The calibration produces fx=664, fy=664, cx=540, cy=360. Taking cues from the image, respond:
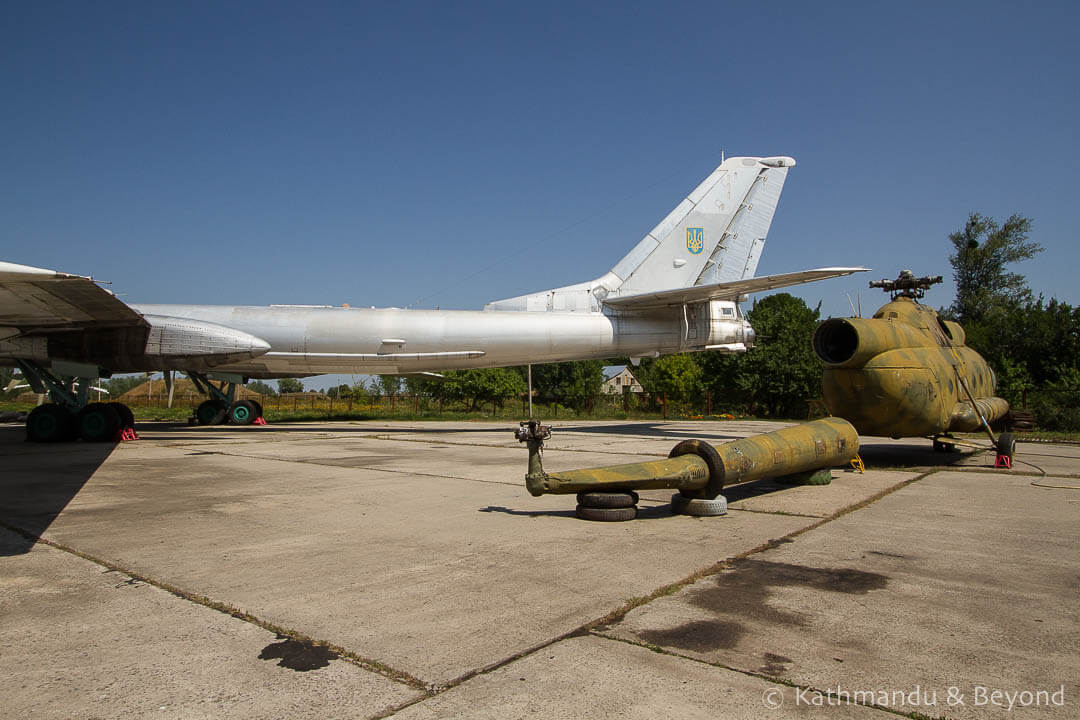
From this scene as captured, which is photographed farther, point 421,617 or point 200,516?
point 200,516

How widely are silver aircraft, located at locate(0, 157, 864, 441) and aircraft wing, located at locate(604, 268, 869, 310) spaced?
0.04 meters

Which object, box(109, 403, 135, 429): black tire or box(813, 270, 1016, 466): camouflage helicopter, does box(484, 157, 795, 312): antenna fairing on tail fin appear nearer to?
box(813, 270, 1016, 466): camouflage helicopter

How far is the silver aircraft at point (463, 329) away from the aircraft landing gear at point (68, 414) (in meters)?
0.03

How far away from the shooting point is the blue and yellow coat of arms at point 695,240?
19.4m

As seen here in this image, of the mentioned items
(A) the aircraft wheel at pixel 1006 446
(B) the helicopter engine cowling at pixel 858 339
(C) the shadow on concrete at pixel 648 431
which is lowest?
(C) the shadow on concrete at pixel 648 431

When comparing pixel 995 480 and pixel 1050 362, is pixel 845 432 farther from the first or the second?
pixel 1050 362

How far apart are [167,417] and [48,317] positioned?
58.7 ft

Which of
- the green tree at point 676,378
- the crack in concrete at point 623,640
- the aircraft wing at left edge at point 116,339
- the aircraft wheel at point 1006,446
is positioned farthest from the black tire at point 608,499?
the green tree at point 676,378

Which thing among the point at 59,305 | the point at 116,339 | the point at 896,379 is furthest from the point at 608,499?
the point at 116,339

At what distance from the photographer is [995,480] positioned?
9094mm

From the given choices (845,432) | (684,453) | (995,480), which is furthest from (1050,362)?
(684,453)

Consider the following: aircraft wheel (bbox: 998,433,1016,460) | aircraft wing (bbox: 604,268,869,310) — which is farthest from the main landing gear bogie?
aircraft wheel (bbox: 998,433,1016,460)

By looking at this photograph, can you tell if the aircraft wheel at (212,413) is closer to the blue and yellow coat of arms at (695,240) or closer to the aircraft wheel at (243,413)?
the aircraft wheel at (243,413)

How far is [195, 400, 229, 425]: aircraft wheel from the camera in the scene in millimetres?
21172
